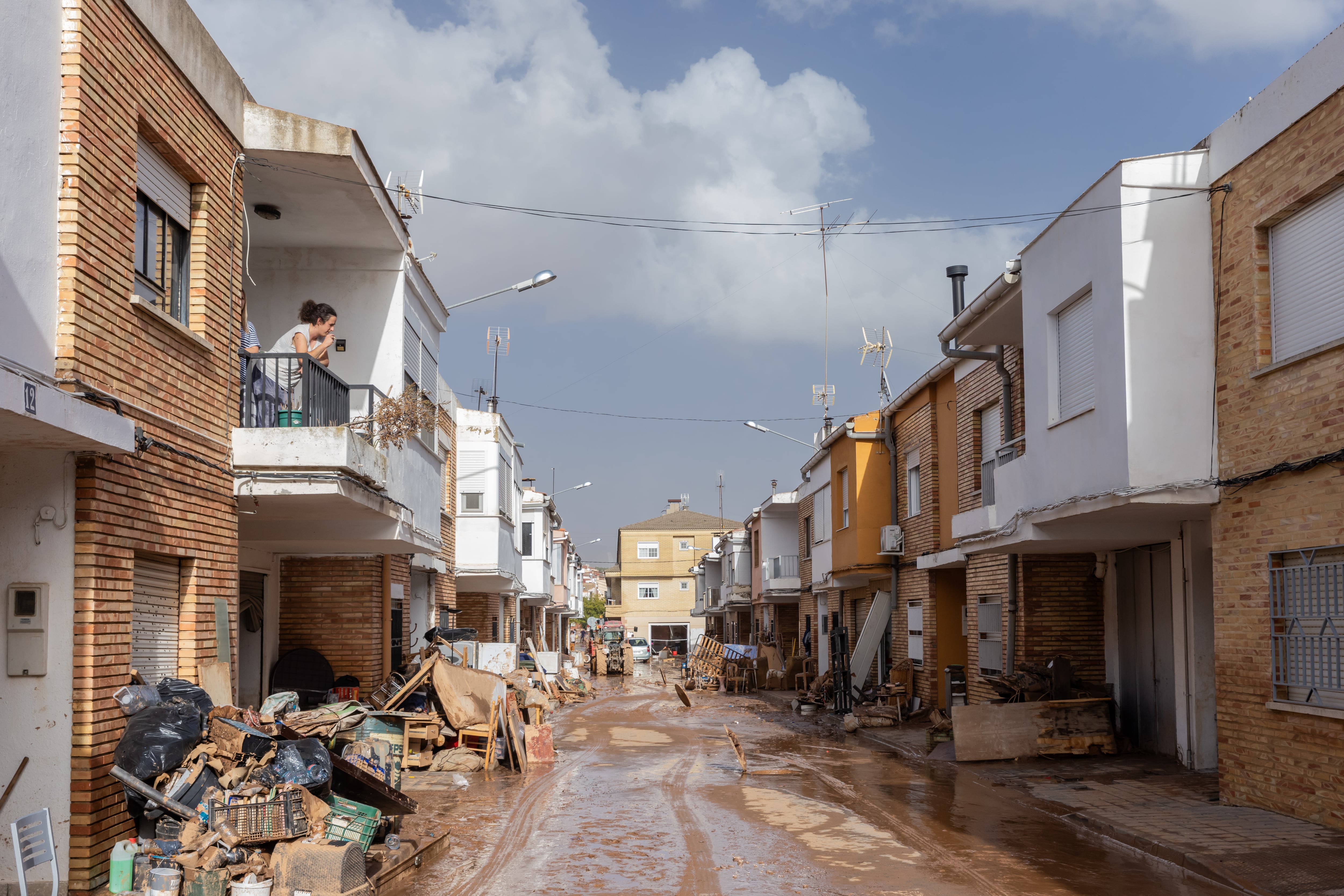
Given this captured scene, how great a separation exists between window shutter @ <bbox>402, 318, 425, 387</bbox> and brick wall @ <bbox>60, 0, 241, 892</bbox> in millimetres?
4388

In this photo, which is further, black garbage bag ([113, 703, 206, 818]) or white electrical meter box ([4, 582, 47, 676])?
black garbage bag ([113, 703, 206, 818])

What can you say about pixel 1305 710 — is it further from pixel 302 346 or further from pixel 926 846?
pixel 302 346

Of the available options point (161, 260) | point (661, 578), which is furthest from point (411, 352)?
point (661, 578)

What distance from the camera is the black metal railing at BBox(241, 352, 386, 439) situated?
10.8m

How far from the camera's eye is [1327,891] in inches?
284

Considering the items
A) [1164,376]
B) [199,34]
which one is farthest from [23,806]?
[1164,376]

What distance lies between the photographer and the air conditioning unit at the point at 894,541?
78.7ft

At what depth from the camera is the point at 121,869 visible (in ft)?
24.1

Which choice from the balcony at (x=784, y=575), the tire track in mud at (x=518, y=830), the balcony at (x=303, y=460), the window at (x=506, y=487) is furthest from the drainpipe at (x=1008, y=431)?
the balcony at (x=784, y=575)

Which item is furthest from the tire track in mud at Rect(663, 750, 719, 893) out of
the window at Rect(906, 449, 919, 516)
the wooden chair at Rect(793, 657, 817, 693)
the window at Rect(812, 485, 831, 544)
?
the wooden chair at Rect(793, 657, 817, 693)

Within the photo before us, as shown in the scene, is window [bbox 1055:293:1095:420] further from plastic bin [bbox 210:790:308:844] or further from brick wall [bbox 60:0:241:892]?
brick wall [bbox 60:0:241:892]

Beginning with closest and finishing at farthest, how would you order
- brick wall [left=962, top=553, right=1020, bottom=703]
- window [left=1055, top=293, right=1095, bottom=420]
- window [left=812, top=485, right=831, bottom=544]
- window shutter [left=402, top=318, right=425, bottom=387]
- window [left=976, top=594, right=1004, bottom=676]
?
1. window [left=1055, top=293, right=1095, bottom=420]
2. window shutter [left=402, top=318, right=425, bottom=387]
3. brick wall [left=962, top=553, right=1020, bottom=703]
4. window [left=976, top=594, right=1004, bottom=676]
5. window [left=812, top=485, right=831, bottom=544]

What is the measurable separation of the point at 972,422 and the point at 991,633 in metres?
3.76

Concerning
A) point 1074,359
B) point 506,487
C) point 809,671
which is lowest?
point 809,671
